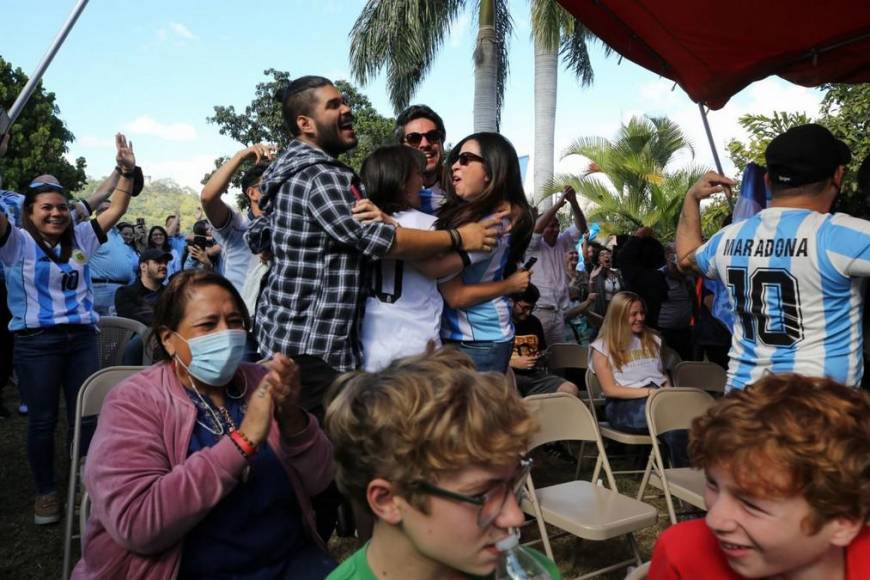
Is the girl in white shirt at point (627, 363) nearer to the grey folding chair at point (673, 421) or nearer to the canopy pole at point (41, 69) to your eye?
the grey folding chair at point (673, 421)

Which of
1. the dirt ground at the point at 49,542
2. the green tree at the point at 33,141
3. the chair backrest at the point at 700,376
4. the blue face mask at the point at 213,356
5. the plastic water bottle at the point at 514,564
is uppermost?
the green tree at the point at 33,141

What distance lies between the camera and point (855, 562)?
4.14 ft

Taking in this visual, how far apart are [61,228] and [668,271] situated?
553 centimetres

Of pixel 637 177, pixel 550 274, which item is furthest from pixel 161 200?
pixel 550 274

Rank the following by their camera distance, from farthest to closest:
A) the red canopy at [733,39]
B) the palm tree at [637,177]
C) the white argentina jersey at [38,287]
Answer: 1. the palm tree at [637,177]
2. the red canopy at [733,39]
3. the white argentina jersey at [38,287]

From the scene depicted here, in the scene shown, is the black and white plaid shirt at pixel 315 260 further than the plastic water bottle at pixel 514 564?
Yes

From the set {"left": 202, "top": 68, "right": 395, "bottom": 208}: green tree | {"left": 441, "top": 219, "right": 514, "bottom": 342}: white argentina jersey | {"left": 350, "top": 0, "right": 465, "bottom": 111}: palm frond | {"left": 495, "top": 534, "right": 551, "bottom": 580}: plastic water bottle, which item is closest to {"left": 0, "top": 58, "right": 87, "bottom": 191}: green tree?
{"left": 202, "top": 68, "right": 395, "bottom": 208}: green tree

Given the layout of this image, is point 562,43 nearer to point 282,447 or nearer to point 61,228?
point 61,228

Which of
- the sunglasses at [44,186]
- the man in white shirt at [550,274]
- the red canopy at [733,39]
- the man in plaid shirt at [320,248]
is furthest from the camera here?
the man in white shirt at [550,274]

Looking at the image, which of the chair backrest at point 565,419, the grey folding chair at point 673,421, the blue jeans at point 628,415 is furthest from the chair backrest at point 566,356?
the chair backrest at point 565,419

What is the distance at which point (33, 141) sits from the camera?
942 inches

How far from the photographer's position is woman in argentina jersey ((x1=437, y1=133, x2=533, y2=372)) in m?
2.55

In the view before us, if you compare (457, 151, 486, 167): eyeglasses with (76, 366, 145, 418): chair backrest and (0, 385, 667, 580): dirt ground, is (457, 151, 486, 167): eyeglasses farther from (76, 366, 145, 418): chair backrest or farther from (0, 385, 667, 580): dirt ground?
(76, 366, 145, 418): chair backrest

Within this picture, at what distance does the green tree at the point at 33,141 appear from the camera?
23.0 m
